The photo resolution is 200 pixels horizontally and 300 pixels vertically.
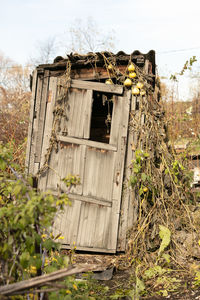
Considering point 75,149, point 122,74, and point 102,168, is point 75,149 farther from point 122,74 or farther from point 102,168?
point 122,74

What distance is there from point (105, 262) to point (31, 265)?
2.56 metres

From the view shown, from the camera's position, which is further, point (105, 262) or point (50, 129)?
point (50, 129)

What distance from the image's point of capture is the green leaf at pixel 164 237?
455 cm

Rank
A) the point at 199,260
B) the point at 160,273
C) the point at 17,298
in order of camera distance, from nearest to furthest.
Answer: the point at 17,298 → the point at 160,273 → the point at 199,260

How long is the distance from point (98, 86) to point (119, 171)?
1.40 m

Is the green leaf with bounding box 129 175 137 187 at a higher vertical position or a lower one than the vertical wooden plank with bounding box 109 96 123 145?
lower

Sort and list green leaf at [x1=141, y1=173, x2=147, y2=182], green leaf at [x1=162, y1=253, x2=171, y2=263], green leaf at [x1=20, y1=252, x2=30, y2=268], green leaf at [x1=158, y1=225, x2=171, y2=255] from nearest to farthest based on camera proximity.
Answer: green leaf at [x1=20, y1=252, x2=30, y2=268]
green leaf at [x1=162, y1=253, x2=171, y2=263]
green leaf at [x1=158, y1=225, x2=171, y2=255]
green leaf at [x1=141, y1=173, x2=147, y2=182]

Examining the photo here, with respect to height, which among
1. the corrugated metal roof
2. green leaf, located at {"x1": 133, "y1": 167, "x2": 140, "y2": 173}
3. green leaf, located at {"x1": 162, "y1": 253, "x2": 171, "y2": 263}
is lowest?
green leaf, located at {"x1": 162, "y1": 253, "x2": 171, "y2": 263}

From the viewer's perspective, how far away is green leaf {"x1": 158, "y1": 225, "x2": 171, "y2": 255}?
14.9 feet

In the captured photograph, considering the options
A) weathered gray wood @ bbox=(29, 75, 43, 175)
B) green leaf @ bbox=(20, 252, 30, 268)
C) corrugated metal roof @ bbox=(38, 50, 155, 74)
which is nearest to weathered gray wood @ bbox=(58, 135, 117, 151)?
weathered gray wood @ bbox=(29, 75, 43, 175)

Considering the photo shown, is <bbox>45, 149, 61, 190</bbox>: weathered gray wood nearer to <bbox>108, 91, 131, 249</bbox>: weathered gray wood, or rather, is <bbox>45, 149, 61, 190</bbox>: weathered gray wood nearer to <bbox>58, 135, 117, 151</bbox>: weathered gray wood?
<bbox>58, 135, 117, 151</bbox>: weathered gray wood

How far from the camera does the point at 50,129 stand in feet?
16.5

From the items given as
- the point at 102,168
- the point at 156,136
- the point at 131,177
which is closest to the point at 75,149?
the point at 102,168

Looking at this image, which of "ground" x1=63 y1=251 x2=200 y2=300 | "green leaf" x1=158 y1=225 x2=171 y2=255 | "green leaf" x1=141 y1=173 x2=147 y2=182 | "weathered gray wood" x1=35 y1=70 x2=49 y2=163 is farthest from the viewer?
"weathered gray wood" x1=35 y1=70 x2=49 y2=163
